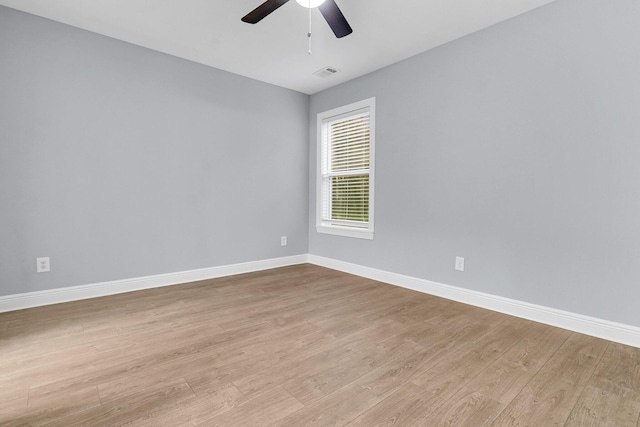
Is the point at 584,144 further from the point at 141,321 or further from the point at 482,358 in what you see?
the point at 141,321

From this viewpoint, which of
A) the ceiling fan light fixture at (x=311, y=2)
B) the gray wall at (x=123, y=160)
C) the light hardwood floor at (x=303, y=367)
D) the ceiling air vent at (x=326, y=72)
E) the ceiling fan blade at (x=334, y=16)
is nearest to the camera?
the light hardwood floor at (x=303, y=367)

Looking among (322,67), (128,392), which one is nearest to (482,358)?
(128,392)

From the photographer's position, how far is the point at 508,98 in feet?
8.59

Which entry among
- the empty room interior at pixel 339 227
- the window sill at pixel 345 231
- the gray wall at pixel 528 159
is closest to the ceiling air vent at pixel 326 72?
the empty room interior at pixel 339 227

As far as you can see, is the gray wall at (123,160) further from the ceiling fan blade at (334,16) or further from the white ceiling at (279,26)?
the ceiling fan blade at (334,16)

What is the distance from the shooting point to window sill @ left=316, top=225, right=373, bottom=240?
3.83 metres

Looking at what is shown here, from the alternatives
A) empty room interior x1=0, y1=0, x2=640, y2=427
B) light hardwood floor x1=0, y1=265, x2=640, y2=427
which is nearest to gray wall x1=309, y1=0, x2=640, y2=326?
empty room interior x1=0, y1=0, x2=640, y2=427

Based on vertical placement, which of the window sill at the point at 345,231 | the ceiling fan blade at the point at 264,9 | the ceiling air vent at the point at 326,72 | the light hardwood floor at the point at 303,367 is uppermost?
the ceiling air vent at the point at 326,72

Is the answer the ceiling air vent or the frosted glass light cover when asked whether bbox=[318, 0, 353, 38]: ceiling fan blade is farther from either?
the ceiling air vent

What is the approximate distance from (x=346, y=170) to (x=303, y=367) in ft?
9.45

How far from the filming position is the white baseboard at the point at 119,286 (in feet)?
8.67

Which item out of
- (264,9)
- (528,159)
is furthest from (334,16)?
(528,159)

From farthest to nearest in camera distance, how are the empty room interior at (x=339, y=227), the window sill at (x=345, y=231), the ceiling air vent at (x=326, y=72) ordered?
the window sill at (x=345, y=231) < the ceiling air vent at (x=326, y=72) < the empty room interior at (x=339, y=227)

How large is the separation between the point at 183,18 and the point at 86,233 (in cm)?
217
